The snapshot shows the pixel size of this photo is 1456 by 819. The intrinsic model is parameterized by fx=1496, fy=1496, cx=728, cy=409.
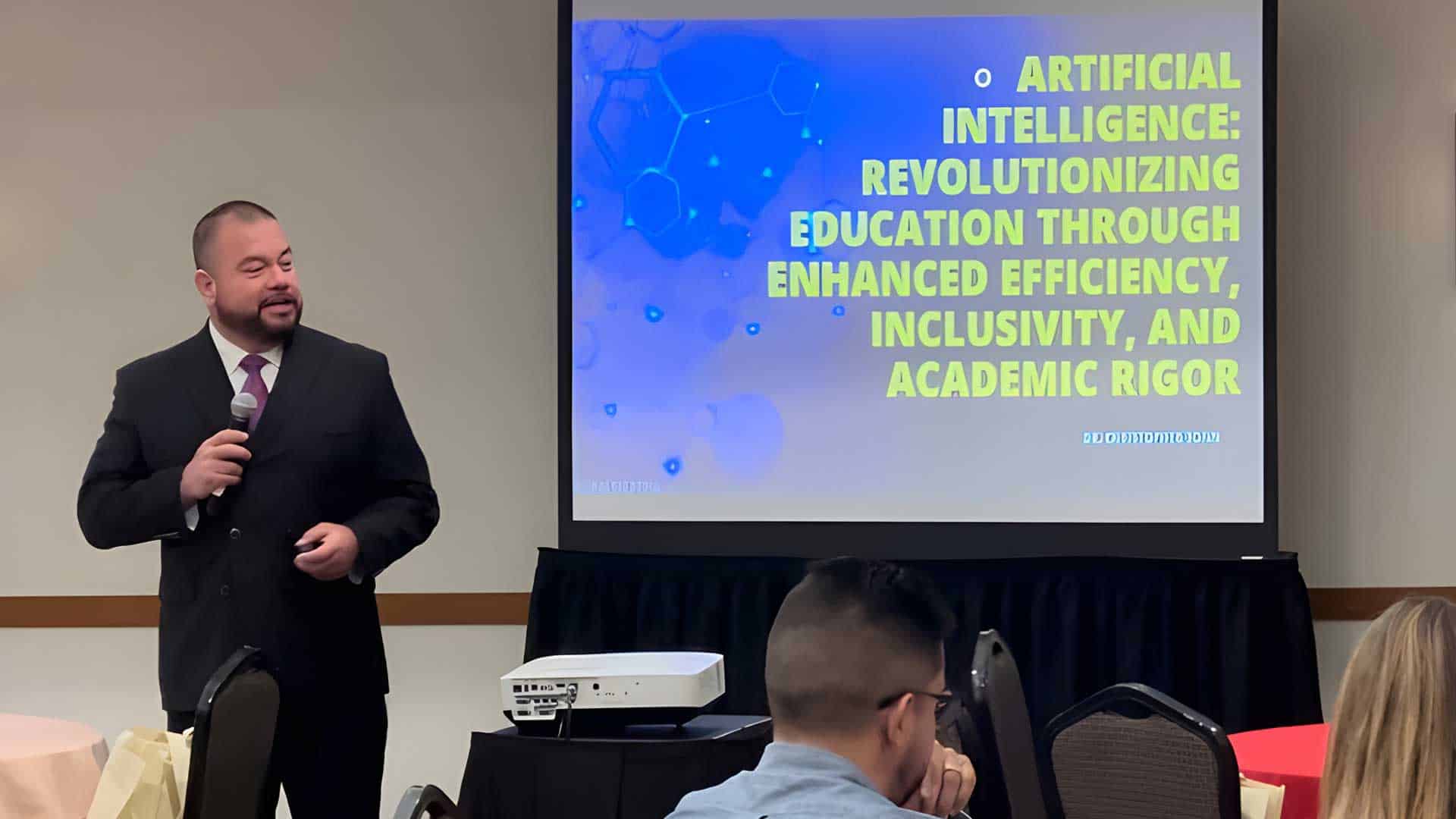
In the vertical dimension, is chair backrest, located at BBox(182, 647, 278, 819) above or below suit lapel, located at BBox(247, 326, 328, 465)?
below

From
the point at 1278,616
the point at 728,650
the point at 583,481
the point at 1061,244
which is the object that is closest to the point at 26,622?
the point at 583,481

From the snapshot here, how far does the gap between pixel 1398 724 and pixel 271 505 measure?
1.97 metres

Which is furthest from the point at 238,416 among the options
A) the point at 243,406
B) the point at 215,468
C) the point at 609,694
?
the point at 609,694

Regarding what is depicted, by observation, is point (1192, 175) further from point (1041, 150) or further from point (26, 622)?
point (26, 622)

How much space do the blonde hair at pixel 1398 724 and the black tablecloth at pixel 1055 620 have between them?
7.51ft

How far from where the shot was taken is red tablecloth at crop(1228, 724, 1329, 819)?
2.34 m

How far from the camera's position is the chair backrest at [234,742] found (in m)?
1.83

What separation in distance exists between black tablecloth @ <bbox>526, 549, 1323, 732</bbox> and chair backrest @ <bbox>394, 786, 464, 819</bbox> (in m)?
2.13

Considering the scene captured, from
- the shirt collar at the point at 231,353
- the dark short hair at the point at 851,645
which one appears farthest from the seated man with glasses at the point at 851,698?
the shirt collar at the point at 231,353

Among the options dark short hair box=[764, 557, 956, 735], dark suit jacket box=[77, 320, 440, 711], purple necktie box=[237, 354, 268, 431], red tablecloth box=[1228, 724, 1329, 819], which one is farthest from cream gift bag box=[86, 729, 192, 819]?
red tablecloth box=[1228, 724, 1329, 819]

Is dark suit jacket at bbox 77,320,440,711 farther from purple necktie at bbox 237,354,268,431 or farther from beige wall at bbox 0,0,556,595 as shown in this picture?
beige wall at bbox 0,0,556,595

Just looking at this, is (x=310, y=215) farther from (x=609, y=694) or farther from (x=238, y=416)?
(x=609, y=694)

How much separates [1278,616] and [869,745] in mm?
2919

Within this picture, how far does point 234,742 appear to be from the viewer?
1.92 m
